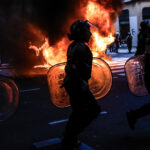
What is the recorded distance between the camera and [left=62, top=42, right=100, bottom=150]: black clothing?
3543mm

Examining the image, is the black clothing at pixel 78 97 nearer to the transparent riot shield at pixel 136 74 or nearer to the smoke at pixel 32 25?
the transparent riot shield at pixel 136 74

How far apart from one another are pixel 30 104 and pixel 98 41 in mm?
9528

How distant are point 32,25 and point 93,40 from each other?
3254 mm

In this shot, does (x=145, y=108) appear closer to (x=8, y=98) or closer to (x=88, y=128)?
(x=88, y=128)

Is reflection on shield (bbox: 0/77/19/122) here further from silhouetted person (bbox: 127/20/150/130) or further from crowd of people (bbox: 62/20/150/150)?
silhouetted person (bbox: 127/20/150/130)

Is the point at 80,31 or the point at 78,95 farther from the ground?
the point at 80,31

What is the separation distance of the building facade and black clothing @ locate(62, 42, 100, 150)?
2598 centimetres

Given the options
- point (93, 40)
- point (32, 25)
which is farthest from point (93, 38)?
point (32, 25)

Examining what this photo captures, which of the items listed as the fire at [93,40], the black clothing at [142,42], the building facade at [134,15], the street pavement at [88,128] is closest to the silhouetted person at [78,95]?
the street pavement at [88,128]

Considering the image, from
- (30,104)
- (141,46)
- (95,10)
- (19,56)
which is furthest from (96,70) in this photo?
(95,10)

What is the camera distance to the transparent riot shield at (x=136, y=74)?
16.1 feet

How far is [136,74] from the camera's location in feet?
16.3

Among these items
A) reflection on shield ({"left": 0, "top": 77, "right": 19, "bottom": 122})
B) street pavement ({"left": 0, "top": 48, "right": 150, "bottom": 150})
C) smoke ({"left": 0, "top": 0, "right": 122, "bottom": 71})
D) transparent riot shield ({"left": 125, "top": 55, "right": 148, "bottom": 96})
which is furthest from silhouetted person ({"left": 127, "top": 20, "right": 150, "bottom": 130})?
smoke ({"left": 0, "top": 0, "right": 122, "bottom": 71})

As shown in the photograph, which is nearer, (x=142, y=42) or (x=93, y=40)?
(x=142, y=42)
